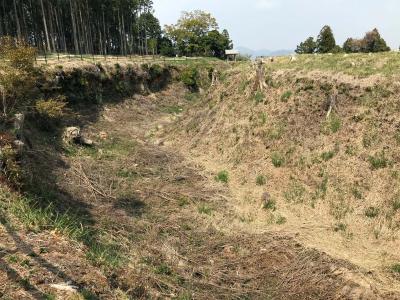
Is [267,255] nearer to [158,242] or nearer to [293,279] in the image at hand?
[293,279]

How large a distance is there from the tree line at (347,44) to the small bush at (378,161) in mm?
28526

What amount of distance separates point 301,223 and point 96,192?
9170 millimetres

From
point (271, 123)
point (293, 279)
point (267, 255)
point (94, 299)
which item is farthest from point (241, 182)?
point (94, 299)

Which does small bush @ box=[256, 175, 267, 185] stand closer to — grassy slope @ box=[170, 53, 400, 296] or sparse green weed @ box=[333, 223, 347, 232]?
grassy slope @ box=[170, 53, 400, 296]

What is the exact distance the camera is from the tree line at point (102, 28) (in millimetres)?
58094

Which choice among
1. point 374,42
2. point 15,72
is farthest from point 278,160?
point 374,42

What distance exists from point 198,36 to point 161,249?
69.3m

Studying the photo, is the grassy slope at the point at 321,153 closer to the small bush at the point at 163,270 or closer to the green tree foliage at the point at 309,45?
the small bush at the point at 163,270

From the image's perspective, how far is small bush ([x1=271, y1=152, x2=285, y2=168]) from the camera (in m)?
20.0

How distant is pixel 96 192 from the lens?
1778 centimetres

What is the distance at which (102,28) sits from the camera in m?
73.1

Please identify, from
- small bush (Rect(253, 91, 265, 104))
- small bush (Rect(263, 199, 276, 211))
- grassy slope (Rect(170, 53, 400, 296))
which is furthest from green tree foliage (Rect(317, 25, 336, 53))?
small bush (Rect(263, 199, 276, 211))

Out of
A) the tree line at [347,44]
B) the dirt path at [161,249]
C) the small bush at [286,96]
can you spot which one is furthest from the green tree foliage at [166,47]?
the small bush at [286,96]

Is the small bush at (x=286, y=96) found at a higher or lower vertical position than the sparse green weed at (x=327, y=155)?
higher
